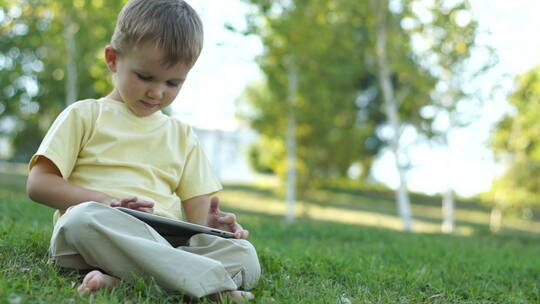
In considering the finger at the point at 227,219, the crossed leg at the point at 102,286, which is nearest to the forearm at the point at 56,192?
the crossed leg at the point at 102,286

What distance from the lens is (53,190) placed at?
247cm

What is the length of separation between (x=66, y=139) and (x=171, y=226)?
634mm

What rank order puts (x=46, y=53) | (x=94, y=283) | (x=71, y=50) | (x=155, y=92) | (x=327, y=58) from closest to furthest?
(x=94, y=283) → (x=155, y=92) → (x=71, y=50) → (x=327, y=58) → (x=46, y=53)

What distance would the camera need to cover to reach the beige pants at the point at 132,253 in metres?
2.22

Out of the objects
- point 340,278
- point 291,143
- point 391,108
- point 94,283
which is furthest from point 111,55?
point 391,108

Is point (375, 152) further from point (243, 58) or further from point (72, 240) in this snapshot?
point (72, 240)

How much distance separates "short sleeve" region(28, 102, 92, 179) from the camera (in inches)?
97.2

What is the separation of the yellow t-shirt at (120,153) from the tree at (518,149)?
41.0 ft

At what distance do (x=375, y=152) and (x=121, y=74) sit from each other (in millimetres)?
26219

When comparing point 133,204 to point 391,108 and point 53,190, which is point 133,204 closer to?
point 53,190

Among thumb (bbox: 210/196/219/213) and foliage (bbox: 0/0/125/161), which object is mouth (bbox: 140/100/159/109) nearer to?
thumb (bbox: 210/196/219/213)

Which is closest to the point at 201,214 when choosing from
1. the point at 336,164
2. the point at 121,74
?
the point at 121,74

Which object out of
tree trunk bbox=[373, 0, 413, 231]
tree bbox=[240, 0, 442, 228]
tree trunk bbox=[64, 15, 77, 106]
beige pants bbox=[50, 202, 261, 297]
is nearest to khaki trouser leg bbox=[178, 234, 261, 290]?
beige pants bbox=[50, 202, 261, 297]

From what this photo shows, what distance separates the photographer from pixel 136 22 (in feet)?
8.31
